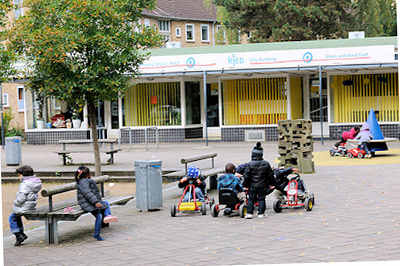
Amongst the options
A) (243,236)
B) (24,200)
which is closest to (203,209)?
(243,236)

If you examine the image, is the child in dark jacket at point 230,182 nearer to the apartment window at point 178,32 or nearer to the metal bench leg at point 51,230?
the metal bench leg at point 51,230

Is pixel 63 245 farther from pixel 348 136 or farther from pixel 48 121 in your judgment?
pixel 48 121

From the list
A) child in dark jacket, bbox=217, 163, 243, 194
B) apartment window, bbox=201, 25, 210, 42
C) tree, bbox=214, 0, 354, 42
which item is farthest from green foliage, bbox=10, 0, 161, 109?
apartment window, bbox=201, 25, 210, 42

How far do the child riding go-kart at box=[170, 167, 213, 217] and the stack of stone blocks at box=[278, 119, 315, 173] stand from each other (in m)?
5.28

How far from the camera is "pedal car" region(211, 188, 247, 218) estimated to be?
34.4ft

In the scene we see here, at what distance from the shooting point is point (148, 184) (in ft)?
37.8

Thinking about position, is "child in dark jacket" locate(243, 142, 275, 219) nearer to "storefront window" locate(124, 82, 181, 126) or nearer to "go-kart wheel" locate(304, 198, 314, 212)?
"go-kart wheel" locate(304, 198, 314, 212)

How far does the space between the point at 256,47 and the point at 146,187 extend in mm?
17176

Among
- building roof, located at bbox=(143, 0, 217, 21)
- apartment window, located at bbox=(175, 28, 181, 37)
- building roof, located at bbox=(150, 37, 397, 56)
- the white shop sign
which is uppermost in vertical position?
building roof, located at bbox=(143, 0, 217, 21)

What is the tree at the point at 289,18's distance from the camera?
40719 millimetres

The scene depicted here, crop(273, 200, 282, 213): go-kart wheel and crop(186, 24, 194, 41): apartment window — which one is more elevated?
crop(186, 24, 194, 41): apartment window

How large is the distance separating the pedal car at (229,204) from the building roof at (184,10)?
47.7 m

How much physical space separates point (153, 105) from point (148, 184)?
1933 centimetres

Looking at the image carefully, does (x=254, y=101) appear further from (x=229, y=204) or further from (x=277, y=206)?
(x=229, y=204)
